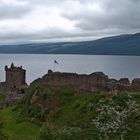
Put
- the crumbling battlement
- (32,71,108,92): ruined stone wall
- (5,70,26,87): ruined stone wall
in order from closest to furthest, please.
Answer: the crumbling battlement, (32,71,108,92): ruined stone wall, (5,70,26,87): ruined stone wall

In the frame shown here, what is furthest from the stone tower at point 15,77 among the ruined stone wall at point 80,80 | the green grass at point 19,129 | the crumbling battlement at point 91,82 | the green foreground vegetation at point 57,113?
the green grass at point 19,129

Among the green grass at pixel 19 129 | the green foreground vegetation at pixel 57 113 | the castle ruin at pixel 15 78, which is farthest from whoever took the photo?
the castle ruin at pixel 15 78

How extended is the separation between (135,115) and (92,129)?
15.3 m

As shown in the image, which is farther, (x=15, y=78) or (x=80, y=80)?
(x=15, y=78)

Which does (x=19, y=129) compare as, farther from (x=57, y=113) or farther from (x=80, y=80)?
(x=80, y=80)

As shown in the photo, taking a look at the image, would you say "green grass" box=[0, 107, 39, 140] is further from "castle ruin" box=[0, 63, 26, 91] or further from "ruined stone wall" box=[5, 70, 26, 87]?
"ruined stone wall" box=[5, 70, 26, 87]

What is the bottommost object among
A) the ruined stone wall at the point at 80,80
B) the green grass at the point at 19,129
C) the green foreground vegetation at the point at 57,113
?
the green grass at the point at 19,129

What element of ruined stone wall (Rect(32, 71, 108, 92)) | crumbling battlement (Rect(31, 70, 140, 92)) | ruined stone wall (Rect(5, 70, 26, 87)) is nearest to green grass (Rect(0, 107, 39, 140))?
crumbling battlement (Rect(31, 70, 140, 92))

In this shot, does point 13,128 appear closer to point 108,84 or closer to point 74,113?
point 74,113

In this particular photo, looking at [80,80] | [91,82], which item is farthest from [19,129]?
[80,80]

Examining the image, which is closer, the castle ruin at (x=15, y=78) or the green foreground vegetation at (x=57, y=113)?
the green foreground vegetation at (x=57, y=113)

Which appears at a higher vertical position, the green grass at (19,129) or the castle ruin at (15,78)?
the castle ruin at (15,78)

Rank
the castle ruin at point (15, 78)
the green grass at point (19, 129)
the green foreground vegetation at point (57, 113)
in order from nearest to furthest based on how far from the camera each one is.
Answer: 1. the green foreground vegetation at point (57, 113)
2. the green grass at point (19, 129)
3. the castle ruin at point (15, 78)

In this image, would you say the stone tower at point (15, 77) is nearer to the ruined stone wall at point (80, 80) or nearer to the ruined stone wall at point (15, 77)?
the ruined stone wall at point (15, 77)
